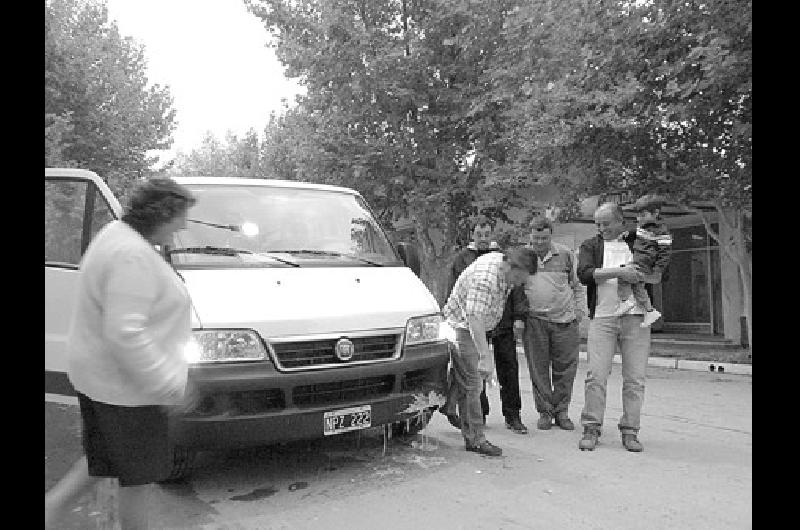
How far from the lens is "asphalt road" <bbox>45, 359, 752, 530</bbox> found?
11.7 feet

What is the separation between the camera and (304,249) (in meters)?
4.81

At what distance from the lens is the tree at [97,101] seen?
47.8ft

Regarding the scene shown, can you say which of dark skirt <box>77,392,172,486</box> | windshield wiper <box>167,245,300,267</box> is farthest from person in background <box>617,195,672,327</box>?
dark skirt <box>77,392,172,486</box>

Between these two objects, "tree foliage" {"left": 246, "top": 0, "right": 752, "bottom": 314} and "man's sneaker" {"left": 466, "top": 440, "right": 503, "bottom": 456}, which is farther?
"tree foliage" {"left": 246, "top": 0, "right": 752, "bottom": 314}

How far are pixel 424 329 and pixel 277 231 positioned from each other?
1326 millimetres

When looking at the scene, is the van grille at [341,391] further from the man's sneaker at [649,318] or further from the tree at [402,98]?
the tree at [402,98]

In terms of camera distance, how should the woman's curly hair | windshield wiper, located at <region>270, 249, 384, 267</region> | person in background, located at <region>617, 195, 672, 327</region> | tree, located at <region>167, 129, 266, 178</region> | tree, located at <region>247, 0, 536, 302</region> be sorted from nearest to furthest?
1. the woman's curly hair
2. windshield wiper, located at <region>270, 249, 384, 267</region>
3. person in background, located at <region>617, 195, 672, 327</region>
4. tree, located at <region>247, 0, 536, 302</region>
5. tree, located at <region>167, 129, 266, 178</region>

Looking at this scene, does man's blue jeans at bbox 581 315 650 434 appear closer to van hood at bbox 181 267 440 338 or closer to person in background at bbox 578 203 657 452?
person in background at bbox 578 203 657 452

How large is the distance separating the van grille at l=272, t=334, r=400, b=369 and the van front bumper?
0.06 metres

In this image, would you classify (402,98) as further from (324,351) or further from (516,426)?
(324,351)

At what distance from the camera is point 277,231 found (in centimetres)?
488

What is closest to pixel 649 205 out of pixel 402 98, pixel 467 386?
pixel 467 386

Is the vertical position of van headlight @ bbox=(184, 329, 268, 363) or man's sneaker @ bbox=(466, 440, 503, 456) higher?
van headlight @ bbox=(184, 329, 268, 363)

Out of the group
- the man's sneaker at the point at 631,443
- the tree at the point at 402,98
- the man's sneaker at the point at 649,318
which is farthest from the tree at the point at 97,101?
the man's sneaker at the point at 631,443
